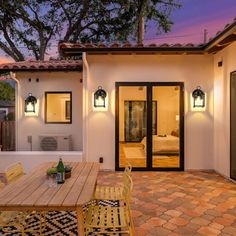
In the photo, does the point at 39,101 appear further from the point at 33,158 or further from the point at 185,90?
the point at 185,90

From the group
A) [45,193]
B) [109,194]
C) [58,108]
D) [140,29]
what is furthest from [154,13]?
[45,193]

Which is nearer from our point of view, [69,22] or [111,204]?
[111,204]

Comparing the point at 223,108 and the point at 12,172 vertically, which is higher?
the point at 223,108

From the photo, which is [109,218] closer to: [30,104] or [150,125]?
[150,125]

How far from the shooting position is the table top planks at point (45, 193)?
2.59 meters

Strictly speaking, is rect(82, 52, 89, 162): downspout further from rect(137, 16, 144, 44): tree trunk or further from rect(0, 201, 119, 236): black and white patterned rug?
rect(137, 16, 144, 44): tree trunk

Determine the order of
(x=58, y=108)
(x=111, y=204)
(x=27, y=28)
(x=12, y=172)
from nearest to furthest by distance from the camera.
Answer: (x=12, y=172)
(x=111, y=204)
(x=58, y=108)
(x=27, y=28)

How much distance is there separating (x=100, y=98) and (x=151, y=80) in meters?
1.49

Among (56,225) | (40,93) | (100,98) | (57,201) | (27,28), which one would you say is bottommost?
(56,225)


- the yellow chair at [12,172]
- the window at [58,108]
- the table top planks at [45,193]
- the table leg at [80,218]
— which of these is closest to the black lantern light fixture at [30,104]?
the window at [58,108]

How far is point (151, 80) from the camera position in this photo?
7.54 metres

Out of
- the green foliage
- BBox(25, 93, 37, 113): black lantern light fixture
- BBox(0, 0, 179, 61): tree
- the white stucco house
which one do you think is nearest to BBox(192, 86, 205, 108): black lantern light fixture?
the white stucco house

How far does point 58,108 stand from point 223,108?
16.3ft

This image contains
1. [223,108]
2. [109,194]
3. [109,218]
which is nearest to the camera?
[109,218]
